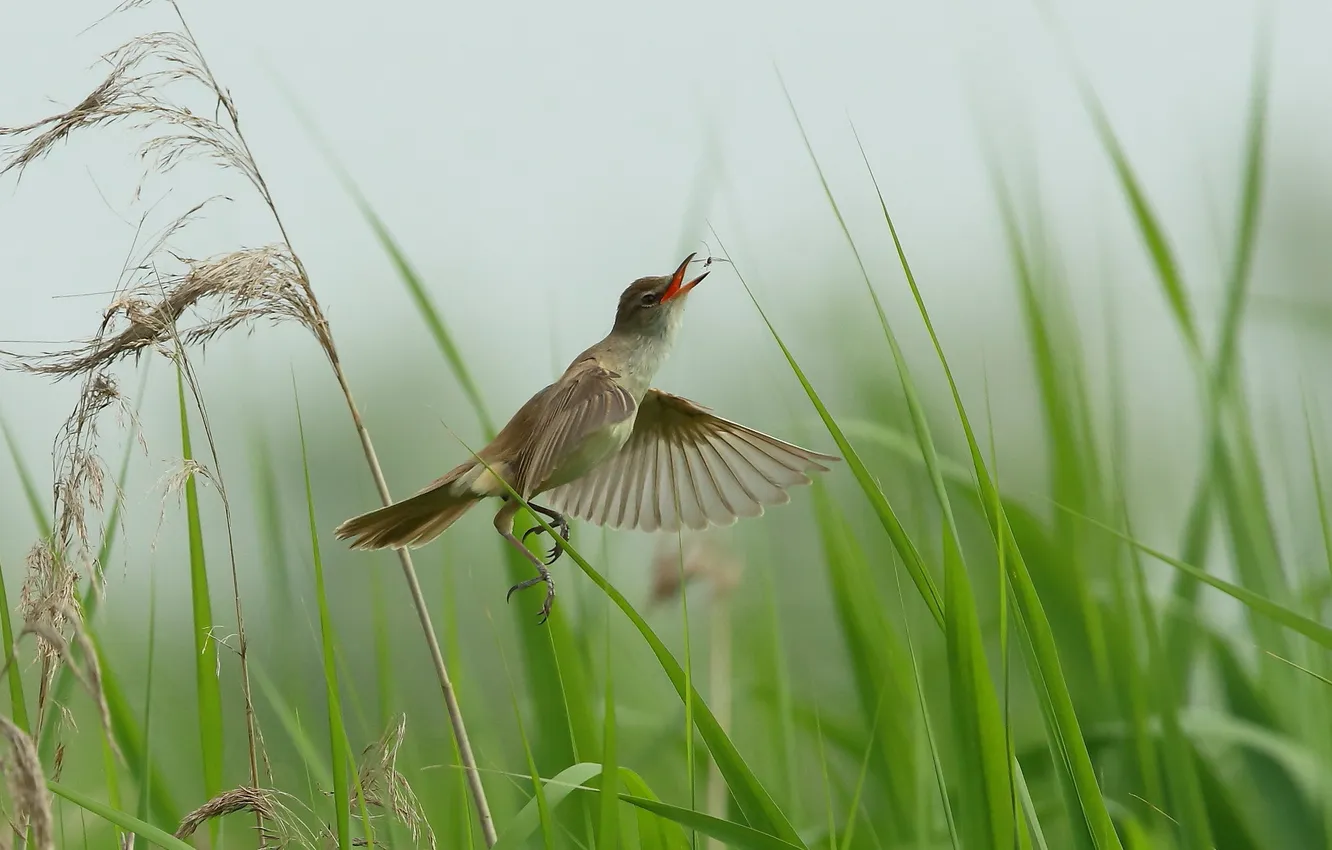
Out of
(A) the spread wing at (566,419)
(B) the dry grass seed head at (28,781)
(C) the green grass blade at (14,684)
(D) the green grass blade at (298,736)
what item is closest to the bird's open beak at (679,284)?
A: (A) the spread wing at (566,419)

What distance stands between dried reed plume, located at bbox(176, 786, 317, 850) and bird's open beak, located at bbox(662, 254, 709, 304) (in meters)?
1.28

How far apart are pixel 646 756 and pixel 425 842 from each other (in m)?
0.84

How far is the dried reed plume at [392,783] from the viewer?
5.63 ft

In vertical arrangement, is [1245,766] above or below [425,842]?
below

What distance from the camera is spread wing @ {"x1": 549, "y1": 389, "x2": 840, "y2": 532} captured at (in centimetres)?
285

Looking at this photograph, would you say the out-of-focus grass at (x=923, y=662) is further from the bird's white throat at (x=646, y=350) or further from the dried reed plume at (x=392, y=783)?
the bird's white throat at (x=646, y=350)

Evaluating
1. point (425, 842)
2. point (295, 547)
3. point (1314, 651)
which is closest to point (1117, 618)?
point (1314, 651)

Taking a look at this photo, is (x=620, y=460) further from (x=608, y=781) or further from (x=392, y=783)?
(x=608, y=781)

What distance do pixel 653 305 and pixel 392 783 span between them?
1250 millimetres

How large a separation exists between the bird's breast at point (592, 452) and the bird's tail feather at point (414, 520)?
173mm

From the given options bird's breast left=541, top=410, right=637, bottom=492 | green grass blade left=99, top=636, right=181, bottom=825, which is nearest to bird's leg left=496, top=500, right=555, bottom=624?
bird's breast left=541, top=410, right=637, bottom=492

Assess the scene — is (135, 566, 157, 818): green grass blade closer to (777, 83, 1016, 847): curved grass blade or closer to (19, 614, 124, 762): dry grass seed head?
(19, 614, 124, 762): dry grass seed head

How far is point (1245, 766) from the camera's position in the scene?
223cm

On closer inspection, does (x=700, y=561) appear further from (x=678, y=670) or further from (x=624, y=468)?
(x=678, y=670)
